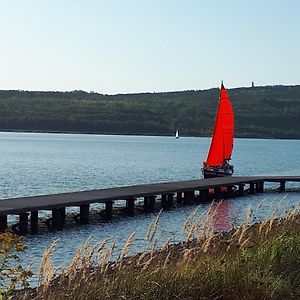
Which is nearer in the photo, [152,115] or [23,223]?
[23,223]

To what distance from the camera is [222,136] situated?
47.7m

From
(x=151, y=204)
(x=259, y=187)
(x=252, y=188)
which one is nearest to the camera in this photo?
(x=151, y=204)

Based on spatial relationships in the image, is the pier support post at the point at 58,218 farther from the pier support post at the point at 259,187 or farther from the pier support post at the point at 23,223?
the pier support post at the point at 259,187

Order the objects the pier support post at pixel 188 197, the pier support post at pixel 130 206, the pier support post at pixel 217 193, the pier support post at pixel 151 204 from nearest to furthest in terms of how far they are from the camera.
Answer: the pier support post at pixel 130 206, the pier support post at pixel 151 204, the pier support post at pixel 188 197, the pier support post at pixel 217 193

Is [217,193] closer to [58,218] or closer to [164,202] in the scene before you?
[164,202]

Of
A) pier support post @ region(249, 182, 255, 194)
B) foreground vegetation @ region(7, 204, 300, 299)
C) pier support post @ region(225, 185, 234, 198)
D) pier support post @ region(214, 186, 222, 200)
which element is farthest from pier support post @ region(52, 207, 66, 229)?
pier support post @ region(249, 182, 255, 194)

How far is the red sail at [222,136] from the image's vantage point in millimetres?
47219

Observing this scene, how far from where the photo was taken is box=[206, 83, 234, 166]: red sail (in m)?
47.2

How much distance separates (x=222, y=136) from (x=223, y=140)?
12.4 inches

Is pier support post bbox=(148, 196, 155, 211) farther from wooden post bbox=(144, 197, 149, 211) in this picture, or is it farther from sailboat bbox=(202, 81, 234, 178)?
sailboat bbox=(202, 81, 234, 178)

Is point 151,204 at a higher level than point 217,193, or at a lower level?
higher

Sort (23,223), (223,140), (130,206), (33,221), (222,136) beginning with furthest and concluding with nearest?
(222,136) → (223,140) → (130,206) → (33,221) → (23,223)

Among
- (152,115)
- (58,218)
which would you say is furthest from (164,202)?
(152,115)

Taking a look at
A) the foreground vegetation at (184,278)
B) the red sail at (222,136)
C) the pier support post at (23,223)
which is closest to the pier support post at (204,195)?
the red sail at (222,136)
